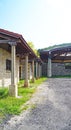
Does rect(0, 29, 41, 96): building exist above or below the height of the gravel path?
A: above

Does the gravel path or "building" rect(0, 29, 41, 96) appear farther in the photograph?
"building" rect(0, 29, 41, 96)

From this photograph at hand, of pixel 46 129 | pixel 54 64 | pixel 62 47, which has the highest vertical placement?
pixel 62 47

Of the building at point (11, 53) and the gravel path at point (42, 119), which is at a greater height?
the building at point (11, 53)

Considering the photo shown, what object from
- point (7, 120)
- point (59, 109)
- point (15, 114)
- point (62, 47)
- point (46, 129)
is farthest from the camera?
point (62, 47)

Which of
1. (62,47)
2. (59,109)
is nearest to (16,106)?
(59,109)

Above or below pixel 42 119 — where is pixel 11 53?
above

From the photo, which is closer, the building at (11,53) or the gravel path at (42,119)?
the gravel path at (42,119)

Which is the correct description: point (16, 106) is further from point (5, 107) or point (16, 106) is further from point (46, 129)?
point (46, 129)

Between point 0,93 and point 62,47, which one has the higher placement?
point 62,47

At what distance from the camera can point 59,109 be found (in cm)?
775

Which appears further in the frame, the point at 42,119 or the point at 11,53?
the point at 11,53

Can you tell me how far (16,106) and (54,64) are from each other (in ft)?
93.5

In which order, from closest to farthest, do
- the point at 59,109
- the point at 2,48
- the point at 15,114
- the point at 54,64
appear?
1. the point at 15,114
2. the point at 59,109
3. the point at 2,48
4. the point at 54,64

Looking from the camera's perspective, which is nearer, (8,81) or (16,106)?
(16,106)
